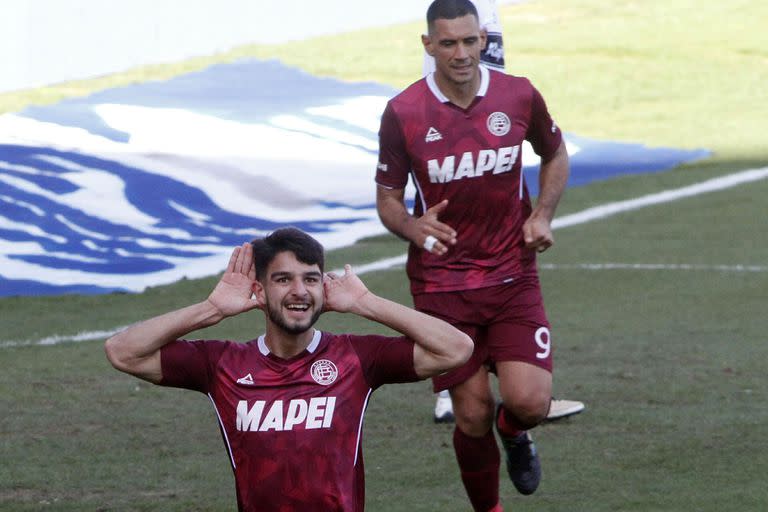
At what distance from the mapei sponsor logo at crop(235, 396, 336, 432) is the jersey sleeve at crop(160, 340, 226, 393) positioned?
18 cm

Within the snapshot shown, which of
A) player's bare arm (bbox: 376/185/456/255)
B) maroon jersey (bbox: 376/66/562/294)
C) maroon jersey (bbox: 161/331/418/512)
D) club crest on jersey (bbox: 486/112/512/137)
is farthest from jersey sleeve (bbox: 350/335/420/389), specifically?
club crest on jersey (bbox: 486/112/512/137)

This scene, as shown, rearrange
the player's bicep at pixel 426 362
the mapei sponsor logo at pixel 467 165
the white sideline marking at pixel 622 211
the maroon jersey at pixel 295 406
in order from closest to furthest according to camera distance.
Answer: the maroon jersey at pixel 295 406, the player's bicep at pixel 426 362, the mapei sponsor logo at pixel 467 165, the white sideline marking at pixel 622 211

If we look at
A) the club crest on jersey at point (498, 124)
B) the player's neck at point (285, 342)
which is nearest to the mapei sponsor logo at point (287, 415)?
the player's neck at point (285, 342)

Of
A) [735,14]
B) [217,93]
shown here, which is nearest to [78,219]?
[217,93]

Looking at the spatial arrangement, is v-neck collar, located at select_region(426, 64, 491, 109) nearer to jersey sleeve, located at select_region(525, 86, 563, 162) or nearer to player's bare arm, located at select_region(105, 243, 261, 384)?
jersey sleeve, located at select_region(525, 86, 563, 162)

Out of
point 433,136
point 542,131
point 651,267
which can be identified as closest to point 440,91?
point 433,136

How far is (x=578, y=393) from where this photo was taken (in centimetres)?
937

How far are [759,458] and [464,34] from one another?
8.35 ft

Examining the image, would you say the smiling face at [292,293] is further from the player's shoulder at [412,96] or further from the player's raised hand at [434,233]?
the player's shoulder at [412,96]

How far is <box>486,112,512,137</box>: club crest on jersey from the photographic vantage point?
6943mm

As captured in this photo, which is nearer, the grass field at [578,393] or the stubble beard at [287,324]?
the stubble beard at [287,324]

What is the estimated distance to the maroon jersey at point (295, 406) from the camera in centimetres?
513

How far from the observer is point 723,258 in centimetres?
1425

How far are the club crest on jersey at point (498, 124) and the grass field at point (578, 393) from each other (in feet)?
5.35
